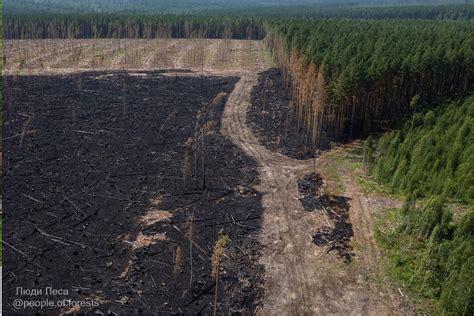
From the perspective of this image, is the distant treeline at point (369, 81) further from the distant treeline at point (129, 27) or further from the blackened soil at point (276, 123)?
the distant treeline at point (129, 27)

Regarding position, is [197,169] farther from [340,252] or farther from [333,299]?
[333,299]

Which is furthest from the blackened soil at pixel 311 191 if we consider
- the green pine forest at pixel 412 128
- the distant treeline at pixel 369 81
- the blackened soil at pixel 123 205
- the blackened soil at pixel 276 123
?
the distant treeline at pixel 369 81

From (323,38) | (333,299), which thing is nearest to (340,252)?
(333,299)

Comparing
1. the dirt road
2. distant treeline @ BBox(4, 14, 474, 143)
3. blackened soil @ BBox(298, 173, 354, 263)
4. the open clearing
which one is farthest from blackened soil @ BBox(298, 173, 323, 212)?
distant treeline @ BBox(4, 14, 474, 143)

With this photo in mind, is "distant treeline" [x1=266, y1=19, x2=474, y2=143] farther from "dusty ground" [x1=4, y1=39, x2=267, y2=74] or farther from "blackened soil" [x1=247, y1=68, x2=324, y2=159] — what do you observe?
"dusty ground" [x1=4, y1=39, x2=267, y2=74]

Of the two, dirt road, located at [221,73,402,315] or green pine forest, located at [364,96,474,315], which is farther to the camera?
green pine forest, located at [364,96,474,315]

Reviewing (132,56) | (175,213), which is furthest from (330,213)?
(132,56)
